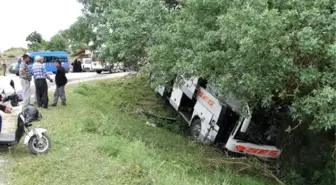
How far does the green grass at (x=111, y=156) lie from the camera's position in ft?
22.3

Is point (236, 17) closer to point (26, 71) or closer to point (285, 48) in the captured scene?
point (285, 48)

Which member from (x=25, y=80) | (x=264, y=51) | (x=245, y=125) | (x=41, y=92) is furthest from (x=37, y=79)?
(x=264, y=51)

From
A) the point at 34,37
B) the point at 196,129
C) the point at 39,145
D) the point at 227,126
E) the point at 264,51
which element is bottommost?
the point at 34,37

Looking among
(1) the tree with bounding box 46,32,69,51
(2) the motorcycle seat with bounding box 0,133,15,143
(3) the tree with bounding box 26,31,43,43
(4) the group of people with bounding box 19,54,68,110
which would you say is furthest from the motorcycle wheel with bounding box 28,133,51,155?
(3) the tree with bounding box 26,31,43,43

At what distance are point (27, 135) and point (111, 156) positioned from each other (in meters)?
1.56

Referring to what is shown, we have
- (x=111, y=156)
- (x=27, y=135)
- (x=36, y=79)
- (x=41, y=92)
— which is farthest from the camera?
(x=41, y=92)

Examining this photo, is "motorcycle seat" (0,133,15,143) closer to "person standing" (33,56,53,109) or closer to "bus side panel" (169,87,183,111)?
"person standing" (33,56,53,109)

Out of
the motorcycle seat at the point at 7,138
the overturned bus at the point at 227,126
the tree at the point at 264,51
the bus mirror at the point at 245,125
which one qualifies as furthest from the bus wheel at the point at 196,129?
the motorcycle seat at the point at 7,138

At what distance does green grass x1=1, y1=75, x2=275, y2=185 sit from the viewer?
681cm

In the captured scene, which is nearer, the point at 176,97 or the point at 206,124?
the point at 206,124

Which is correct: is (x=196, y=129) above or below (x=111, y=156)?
below

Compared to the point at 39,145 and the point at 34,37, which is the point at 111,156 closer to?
the point at 39,145

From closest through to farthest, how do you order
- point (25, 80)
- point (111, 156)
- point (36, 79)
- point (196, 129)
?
1. point (111, 156)
2. point (25, 80)
3. point (36, 79)
4. point (196, 129)

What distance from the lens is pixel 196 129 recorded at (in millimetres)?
13836
